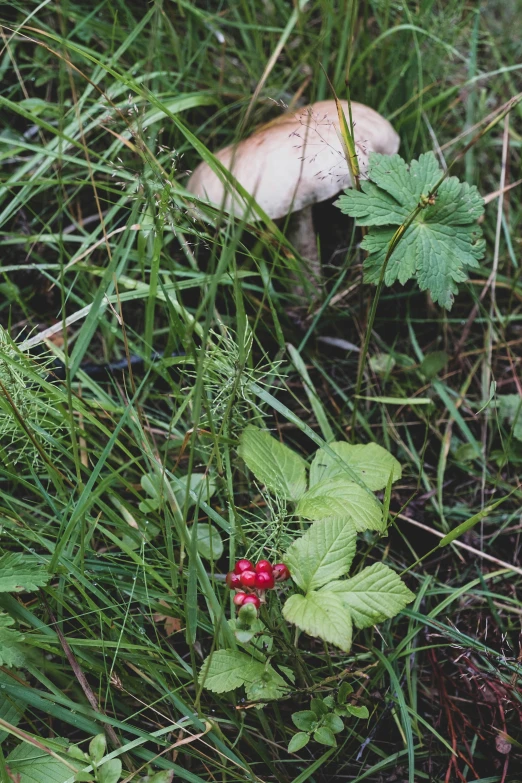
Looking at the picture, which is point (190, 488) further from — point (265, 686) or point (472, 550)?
point (472, 550)

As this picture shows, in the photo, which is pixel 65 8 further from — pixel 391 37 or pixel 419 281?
pixel 419 281

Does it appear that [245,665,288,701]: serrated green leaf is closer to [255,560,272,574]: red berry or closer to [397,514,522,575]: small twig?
[255,560,272,574]: red berry

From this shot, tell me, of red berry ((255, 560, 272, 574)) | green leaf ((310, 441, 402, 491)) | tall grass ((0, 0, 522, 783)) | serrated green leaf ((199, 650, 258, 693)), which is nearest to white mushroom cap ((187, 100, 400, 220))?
tall grass ((0, 0, 522, 783))

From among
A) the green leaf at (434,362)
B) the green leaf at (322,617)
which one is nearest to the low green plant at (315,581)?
the green leaf at (322,617)

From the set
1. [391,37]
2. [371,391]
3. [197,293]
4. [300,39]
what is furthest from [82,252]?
[391,37]

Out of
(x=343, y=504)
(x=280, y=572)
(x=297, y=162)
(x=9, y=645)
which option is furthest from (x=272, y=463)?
(x=297, y=162)

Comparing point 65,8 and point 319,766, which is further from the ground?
point 65,8
